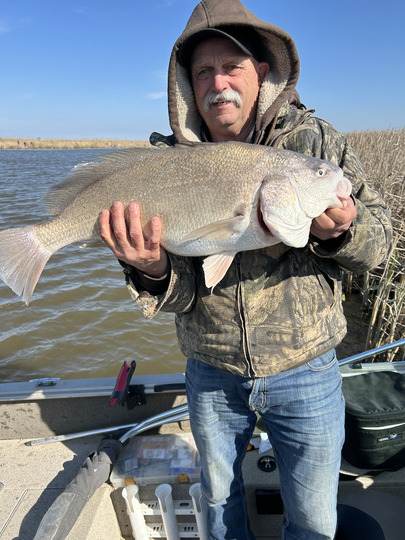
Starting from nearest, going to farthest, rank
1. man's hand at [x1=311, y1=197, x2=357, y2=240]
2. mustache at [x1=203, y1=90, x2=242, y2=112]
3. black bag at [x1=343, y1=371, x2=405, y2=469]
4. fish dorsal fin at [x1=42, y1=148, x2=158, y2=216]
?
man's hand at [x1=311, y1=197, x2=357, y2=240] → mustache at [x1=203, y1=90, x2=242, y2=112] → fish dorsal fin at [x1=42, y1=148, x2=158, y2=216] → black bag at [x1=343, y1=371, x2=405, y2=469]

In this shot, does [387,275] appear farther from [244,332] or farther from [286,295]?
[244,332]

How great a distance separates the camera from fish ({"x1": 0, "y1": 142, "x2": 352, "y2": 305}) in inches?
66.9

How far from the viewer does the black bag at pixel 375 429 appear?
2588mm

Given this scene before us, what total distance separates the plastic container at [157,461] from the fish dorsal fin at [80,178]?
6.18 feet

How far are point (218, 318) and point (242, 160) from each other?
726 mm

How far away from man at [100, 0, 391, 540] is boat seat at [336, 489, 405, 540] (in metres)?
0.21

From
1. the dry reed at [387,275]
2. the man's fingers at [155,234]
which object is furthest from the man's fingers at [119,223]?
the dry reed at [387,275]

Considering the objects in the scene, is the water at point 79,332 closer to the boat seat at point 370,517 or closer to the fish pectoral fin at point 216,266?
the boat seat at point 370,517

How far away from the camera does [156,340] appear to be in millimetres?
6703

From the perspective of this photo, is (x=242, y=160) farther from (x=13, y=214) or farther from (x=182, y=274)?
(x=13, y=214)

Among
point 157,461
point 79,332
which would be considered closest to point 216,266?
point 157,461

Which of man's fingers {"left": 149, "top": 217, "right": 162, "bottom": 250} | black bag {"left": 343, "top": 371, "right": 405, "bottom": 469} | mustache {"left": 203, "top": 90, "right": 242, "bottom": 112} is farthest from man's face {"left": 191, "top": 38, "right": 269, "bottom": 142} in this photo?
black bag {"left": 343, "top": 371, "right": 405, "bottom": 469}

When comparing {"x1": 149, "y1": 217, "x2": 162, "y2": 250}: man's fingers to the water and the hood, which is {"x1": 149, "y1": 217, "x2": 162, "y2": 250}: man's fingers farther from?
the water

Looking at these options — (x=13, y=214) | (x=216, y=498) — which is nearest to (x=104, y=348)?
(x=216, y=498)
